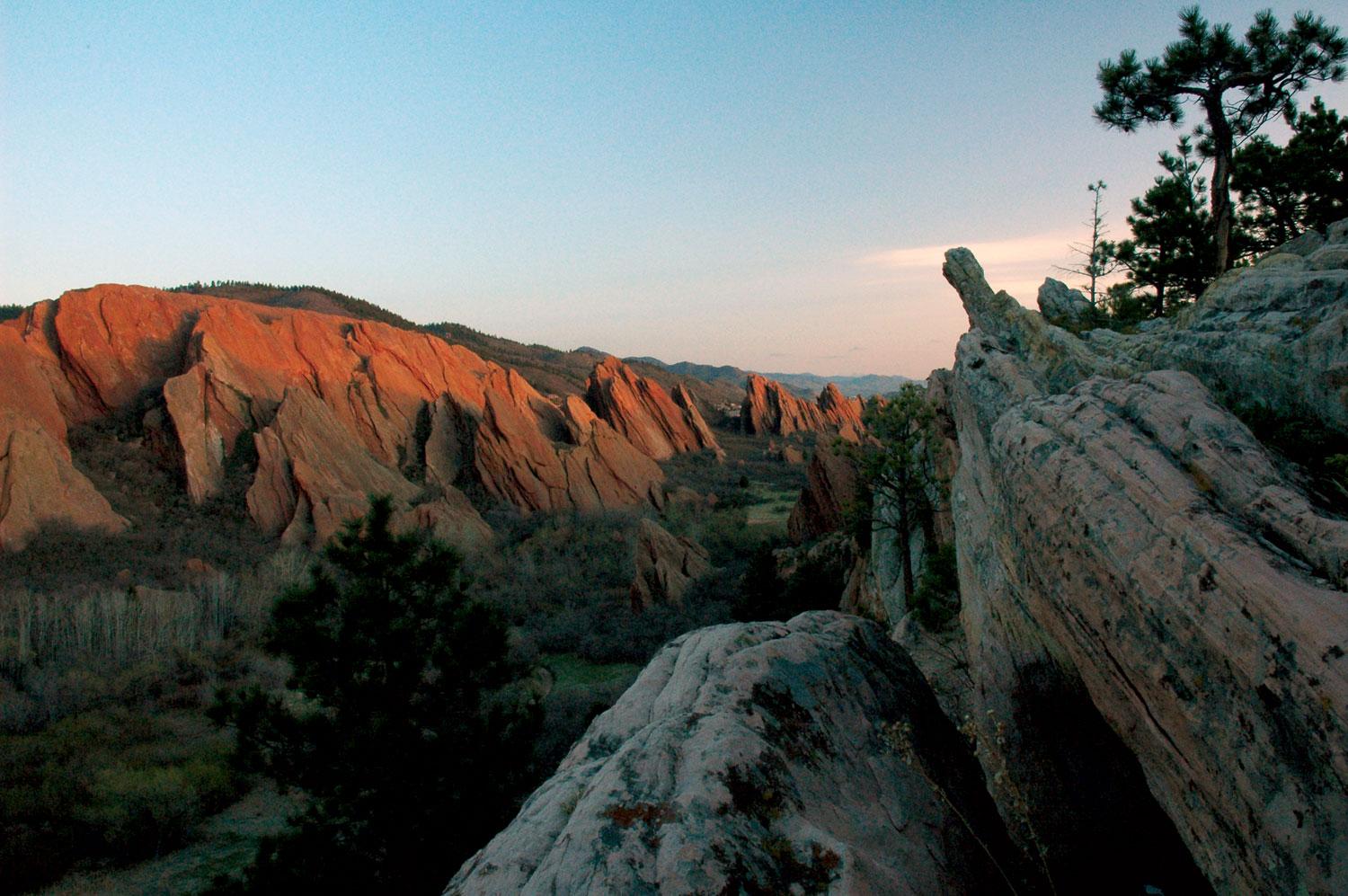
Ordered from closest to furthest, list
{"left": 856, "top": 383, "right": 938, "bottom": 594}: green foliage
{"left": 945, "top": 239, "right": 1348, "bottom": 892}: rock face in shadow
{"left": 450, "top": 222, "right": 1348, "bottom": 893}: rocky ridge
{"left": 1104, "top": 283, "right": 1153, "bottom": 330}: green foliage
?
{"left": 945, "top": 239, "right": 1348, "bottom": 892}: rock face in shadow, {"left": 450, "top": 222, "right": 1348, "bottom": 893}: rocky ridge, {"left": 1104, "top": 283, "right": 1153, "bottom": 330}: green foliage, {"left": 856, "top": 383, "right": 938, "bottom": 594}: green foliage

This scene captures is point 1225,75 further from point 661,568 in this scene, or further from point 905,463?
point 661,568

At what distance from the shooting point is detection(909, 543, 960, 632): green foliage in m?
11.8

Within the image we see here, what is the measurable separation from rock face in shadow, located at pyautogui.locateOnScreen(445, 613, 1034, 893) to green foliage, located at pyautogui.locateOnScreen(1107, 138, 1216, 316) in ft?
47.8

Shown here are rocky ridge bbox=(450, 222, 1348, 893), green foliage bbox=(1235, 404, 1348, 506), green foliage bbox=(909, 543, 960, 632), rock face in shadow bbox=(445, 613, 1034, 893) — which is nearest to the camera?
rocky ridge bbox=(450, 222, 1348, 893)

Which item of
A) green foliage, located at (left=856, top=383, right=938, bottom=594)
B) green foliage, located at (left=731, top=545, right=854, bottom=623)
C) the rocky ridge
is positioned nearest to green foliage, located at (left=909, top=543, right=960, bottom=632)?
green foliage, located at (left=856, top=383, right=938, bottom=594)

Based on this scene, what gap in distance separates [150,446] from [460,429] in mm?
14713

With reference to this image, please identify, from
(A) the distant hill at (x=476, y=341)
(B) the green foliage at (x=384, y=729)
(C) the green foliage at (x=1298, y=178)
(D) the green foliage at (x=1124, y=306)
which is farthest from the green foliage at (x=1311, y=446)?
(A) the distant hill at (x=476, y=341)

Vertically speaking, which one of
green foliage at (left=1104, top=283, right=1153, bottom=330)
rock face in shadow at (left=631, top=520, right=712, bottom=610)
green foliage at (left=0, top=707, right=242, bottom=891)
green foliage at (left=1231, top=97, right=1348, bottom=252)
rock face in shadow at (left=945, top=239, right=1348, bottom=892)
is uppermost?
green foliage at (left=1231, top=97, right=1348, bottom=252)

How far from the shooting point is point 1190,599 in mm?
3371

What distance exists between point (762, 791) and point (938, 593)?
969 cm

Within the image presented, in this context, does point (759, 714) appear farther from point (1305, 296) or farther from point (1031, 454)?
point (1305, 296)

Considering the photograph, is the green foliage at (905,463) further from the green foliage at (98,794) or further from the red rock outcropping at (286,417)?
the red rock outcropping at (286,417)

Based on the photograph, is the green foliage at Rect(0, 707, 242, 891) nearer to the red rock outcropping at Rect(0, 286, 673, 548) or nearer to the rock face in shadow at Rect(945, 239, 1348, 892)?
the rock face in shadow at Rect(945, 239, 1348, 892)

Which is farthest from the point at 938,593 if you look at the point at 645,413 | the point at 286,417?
the point at 645,413
